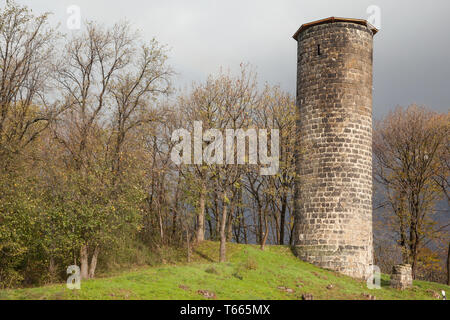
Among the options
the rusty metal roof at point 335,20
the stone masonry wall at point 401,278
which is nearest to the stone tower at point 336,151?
the rusty metal roof at point 335,20

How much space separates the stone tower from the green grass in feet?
4.94

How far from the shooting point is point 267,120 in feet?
124

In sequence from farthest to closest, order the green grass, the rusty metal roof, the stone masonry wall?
1. the rusty metal roof
2. the stone masonry wall
3. the green grass

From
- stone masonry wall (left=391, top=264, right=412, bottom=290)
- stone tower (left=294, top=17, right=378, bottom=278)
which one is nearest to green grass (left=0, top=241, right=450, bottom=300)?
stone masonry wall (left=391, top=264, right=412, bottom=290)

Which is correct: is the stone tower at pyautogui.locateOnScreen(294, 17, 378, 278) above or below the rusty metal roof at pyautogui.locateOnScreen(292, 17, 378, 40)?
below

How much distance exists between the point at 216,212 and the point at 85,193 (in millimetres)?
18938

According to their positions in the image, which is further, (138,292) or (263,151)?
(263,151)

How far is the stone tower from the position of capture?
30.4 metres

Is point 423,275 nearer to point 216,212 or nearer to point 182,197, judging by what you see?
point 216,212

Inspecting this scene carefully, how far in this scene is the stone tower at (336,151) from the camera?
30438 millimetres

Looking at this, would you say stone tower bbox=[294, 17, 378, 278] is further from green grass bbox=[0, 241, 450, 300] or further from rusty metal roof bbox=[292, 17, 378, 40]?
green grass bbox=[0, 241, 450, 300]

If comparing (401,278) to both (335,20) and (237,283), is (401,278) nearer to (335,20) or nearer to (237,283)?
(237,283)
